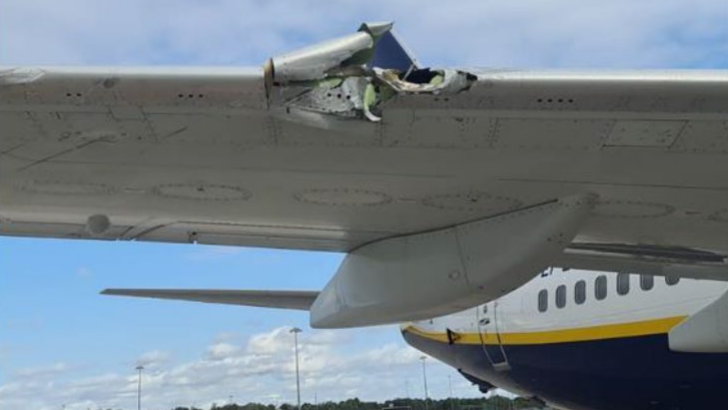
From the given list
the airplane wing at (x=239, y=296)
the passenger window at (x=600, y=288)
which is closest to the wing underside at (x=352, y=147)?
the passenger window at (x=600, y=288)

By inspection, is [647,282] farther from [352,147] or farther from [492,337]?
[352,147]

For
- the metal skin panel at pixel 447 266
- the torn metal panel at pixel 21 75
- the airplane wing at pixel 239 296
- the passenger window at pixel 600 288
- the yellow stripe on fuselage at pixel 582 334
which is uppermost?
the airplane wing at pixel 239 296

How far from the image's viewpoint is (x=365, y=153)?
4.53 meters

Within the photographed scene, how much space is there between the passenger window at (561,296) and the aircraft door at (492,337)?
4.54 ft

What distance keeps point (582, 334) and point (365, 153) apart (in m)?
9.09

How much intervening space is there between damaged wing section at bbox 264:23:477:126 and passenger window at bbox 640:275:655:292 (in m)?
8.74

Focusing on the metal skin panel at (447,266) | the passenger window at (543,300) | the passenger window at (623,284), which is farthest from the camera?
the passenger window at (543,300)

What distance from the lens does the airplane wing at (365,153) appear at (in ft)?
12.1

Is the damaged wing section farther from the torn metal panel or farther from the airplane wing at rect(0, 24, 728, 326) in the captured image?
the torn metal panel

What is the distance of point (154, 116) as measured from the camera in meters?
3.95

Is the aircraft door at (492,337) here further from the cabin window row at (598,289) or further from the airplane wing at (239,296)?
the airplane wing at (239,296)

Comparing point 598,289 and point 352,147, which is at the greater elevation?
point 598,289

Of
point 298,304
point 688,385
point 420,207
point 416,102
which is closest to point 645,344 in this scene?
point 688,385

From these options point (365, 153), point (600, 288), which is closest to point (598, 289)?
point (600, 288)
